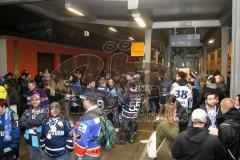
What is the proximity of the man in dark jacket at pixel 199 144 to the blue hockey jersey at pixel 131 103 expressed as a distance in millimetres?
3883

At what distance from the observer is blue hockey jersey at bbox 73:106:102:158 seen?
3.33 meters

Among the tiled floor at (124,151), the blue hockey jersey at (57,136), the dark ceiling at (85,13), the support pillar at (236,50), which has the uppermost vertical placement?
the dark ceiling at (85,13)

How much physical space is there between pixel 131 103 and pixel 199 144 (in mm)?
4015

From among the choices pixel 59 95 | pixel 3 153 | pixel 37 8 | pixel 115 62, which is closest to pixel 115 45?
pixel 115 62

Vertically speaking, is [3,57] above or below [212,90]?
above

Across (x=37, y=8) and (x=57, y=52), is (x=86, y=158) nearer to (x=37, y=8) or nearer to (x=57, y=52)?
(x=37, y=8)

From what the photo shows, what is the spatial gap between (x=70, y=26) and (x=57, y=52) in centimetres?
147

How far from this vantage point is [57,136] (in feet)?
12.0

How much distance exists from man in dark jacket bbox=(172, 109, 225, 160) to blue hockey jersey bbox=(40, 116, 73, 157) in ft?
5.11

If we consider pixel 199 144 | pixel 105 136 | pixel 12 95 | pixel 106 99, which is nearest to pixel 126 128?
pixel 106 99

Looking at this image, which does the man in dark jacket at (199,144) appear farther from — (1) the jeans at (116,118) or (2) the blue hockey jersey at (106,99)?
(1) the jeans at (116,118)

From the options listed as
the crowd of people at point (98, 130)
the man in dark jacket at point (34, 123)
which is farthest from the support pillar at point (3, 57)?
the man in dark jacket at point (34, 123)

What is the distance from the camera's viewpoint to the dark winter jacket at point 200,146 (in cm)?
269

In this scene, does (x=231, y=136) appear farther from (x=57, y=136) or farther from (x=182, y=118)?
(x=57, y=136)
